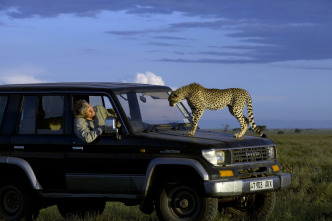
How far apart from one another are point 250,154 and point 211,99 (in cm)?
141

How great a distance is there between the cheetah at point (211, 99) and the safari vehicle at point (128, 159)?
10.5 inches

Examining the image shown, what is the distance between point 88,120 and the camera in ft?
31.2

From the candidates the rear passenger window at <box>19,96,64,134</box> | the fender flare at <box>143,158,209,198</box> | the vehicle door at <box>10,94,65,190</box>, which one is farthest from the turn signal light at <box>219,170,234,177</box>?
the rear passenger window at <box>19,96,64,134</box>

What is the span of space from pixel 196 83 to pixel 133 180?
7.18ft

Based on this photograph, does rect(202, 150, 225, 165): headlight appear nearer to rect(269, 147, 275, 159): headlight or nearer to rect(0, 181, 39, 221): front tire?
rect(269, 147, 275, 159): headlight

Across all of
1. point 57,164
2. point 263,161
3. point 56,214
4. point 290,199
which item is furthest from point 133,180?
point 290,199

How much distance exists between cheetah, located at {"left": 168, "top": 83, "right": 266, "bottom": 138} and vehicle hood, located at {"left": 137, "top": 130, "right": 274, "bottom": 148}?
65cm

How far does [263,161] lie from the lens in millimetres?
9305

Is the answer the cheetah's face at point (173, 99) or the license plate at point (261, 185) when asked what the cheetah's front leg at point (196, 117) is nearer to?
the cheetah's face at point (173, 99)

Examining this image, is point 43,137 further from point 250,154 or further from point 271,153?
point 271,153

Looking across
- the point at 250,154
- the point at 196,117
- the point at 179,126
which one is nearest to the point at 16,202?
the point at 179,126

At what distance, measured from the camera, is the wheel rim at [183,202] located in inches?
340

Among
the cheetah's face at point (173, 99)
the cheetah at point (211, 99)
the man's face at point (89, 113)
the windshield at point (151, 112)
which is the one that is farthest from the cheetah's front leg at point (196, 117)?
the man's face at point (89, 113)

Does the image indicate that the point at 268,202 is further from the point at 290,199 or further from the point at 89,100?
the point at 89,100
